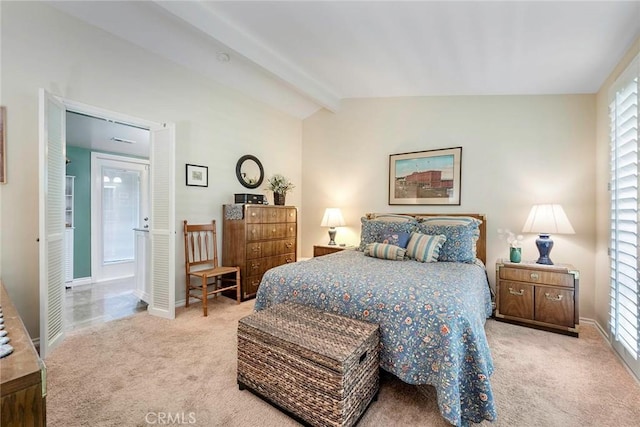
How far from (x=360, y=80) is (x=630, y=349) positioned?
11.9 ft

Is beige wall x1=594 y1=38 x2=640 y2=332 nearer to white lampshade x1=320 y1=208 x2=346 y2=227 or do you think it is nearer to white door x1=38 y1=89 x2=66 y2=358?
white lampshade x1=320 y1=208 x2=346 y2=227

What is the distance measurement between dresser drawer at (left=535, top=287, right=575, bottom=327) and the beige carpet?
15 centimetres

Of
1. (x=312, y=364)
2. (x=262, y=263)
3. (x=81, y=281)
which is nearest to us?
(x=312, y=364)

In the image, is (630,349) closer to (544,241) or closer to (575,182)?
(544,241)

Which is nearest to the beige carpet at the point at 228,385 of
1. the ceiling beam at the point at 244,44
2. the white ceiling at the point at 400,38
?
the white ceiling at the point at 400,38

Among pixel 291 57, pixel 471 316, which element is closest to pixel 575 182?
pixel 471 316

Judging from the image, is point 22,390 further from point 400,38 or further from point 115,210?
point 115,210

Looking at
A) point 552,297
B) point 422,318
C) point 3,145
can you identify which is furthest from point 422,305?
point 3,145

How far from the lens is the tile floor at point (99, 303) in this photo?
123 inches

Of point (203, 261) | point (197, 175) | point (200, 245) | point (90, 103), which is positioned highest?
point (90, 103)

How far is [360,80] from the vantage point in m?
3.77

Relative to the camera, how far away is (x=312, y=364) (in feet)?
5.06

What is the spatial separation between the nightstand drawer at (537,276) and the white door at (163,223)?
11.8 ft

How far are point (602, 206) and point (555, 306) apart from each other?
1.10m
